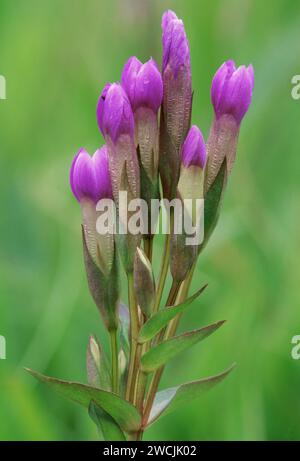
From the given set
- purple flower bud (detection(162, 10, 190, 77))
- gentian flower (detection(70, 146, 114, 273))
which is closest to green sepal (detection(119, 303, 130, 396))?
gentian flower (detection(70, 146, 114, 273))

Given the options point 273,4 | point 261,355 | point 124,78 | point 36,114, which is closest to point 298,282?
point 261,355

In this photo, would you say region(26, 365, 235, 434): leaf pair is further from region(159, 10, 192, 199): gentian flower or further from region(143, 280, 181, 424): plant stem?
region(159, 10, 192, 199): gentian flower

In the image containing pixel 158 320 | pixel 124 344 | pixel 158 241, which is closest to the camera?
pixel 158 320

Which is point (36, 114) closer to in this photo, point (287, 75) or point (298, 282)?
point (287, 75)

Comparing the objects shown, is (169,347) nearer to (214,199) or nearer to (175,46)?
(214,199)

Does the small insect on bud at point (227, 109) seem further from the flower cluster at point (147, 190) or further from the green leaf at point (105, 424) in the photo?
the green leaf at point (105, 424)

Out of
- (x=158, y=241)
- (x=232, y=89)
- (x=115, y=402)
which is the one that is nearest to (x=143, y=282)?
(x=115, y=402)
